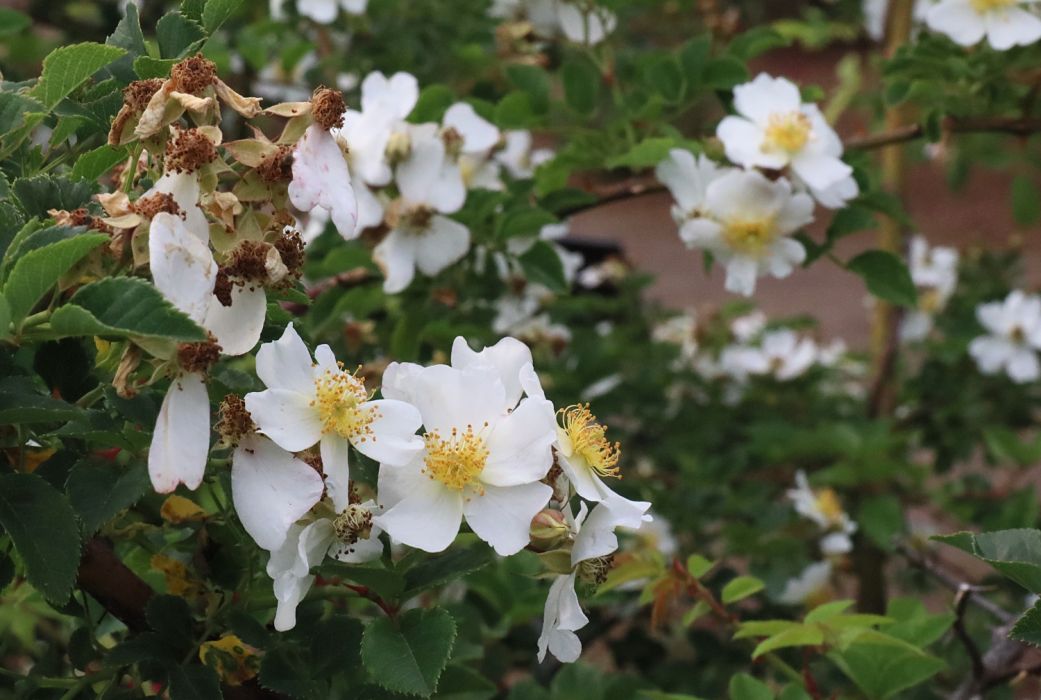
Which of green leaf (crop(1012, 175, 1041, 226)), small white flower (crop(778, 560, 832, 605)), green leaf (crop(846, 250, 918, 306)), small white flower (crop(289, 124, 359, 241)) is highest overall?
small white flower (crop(289, 124, 359, 241))

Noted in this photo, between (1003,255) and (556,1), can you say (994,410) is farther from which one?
(556,1)

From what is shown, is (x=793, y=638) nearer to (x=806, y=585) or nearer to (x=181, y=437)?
(x=181, y=437)

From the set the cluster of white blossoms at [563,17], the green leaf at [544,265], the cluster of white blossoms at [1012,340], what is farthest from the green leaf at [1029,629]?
the cluster of white blossoms at [1012,340]

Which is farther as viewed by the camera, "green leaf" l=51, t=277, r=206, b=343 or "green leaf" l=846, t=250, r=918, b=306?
"green leaf" l=846, t=250, r=918, b=306

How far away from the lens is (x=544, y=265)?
42.3 inches

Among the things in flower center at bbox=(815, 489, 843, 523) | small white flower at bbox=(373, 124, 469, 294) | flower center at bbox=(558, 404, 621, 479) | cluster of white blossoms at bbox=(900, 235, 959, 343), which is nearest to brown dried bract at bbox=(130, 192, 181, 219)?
flower center at bbox=(558, 404, 621, 479)

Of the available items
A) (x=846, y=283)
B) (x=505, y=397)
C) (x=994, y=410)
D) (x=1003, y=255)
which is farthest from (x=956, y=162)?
(x=846, y=283)

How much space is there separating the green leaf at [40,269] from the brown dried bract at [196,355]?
0.06m

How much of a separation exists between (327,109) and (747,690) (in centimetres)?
46

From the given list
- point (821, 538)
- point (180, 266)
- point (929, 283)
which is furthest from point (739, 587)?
point (929, 283)

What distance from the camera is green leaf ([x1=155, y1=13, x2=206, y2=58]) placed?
0.59 meters

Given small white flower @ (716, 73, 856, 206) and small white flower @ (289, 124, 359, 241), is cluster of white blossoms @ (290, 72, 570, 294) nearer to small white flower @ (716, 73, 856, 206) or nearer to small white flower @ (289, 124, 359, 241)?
small white flower @ (716, 73, 856, 206)

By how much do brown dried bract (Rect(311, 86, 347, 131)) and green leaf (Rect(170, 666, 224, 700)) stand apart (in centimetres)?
27

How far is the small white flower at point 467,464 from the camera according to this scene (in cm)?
53
